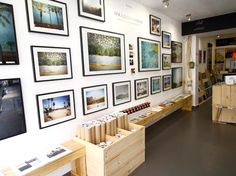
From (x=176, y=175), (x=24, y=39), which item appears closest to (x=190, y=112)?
(x=176, y=175)

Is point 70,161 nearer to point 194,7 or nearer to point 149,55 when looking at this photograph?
point 149,55

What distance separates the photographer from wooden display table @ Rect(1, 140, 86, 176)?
1846 mm

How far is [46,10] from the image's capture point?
2.20 metres


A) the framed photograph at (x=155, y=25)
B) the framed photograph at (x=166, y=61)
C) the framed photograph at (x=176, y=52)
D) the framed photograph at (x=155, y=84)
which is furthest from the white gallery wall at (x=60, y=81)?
the framed photograph at (x=176, y=52)

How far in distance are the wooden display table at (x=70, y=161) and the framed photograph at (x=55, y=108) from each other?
1.24 ft

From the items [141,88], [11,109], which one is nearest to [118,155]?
[11,109]

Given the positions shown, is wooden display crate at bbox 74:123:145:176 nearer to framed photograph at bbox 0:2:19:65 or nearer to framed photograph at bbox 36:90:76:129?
framed photograph at bbox 36:90:76:129

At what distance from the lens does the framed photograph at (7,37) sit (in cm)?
181

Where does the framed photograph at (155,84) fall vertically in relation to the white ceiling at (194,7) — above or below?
below

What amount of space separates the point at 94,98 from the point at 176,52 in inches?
144

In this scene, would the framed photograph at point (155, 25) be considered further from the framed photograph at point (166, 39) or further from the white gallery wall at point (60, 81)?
the white gallery wall at point (60, 81)

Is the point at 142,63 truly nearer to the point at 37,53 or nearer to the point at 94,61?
the point at 94,61

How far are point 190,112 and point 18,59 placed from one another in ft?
17.5

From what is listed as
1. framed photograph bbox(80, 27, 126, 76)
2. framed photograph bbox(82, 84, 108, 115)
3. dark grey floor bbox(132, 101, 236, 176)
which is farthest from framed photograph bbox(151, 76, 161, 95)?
framed photograph bbox(82, 84, 108, 115)
